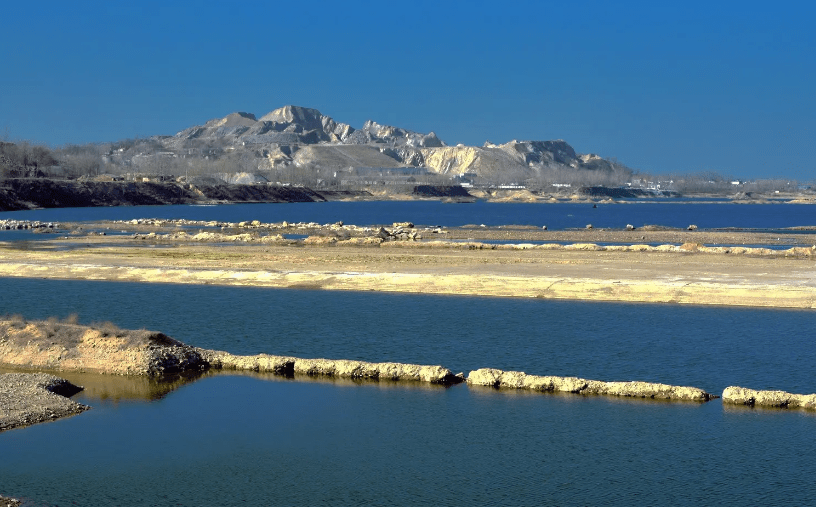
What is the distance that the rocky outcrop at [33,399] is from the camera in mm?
22598

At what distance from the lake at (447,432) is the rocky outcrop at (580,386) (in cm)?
47

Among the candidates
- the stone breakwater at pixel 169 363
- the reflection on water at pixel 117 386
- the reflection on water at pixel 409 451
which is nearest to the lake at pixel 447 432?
the reflection on water at pixel 409 451

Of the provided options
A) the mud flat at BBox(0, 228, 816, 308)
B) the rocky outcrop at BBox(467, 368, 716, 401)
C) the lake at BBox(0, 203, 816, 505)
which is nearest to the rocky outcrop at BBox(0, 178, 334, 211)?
the mud flat at BBox(0, 228, 816, 308)

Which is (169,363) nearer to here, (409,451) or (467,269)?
(409,451)

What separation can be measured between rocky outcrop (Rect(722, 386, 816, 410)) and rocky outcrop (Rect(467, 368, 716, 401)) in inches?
33.9

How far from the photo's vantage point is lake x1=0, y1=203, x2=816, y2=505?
1847 centimetres

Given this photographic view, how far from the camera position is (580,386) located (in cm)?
2592

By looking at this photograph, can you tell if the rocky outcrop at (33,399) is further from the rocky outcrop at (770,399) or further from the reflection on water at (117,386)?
the rocky outcrop at (770,399)

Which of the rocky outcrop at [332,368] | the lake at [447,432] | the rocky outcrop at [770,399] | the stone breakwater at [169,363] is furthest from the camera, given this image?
the rocky outcrop at [332,368]

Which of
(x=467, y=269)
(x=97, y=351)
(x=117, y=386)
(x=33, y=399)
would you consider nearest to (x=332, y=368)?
(x=117, y=386)

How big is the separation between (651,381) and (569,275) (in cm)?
2300

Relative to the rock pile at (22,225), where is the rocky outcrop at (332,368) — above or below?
below

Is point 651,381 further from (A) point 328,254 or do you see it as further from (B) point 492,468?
(A) point 328,254

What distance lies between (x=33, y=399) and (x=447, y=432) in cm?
1084
